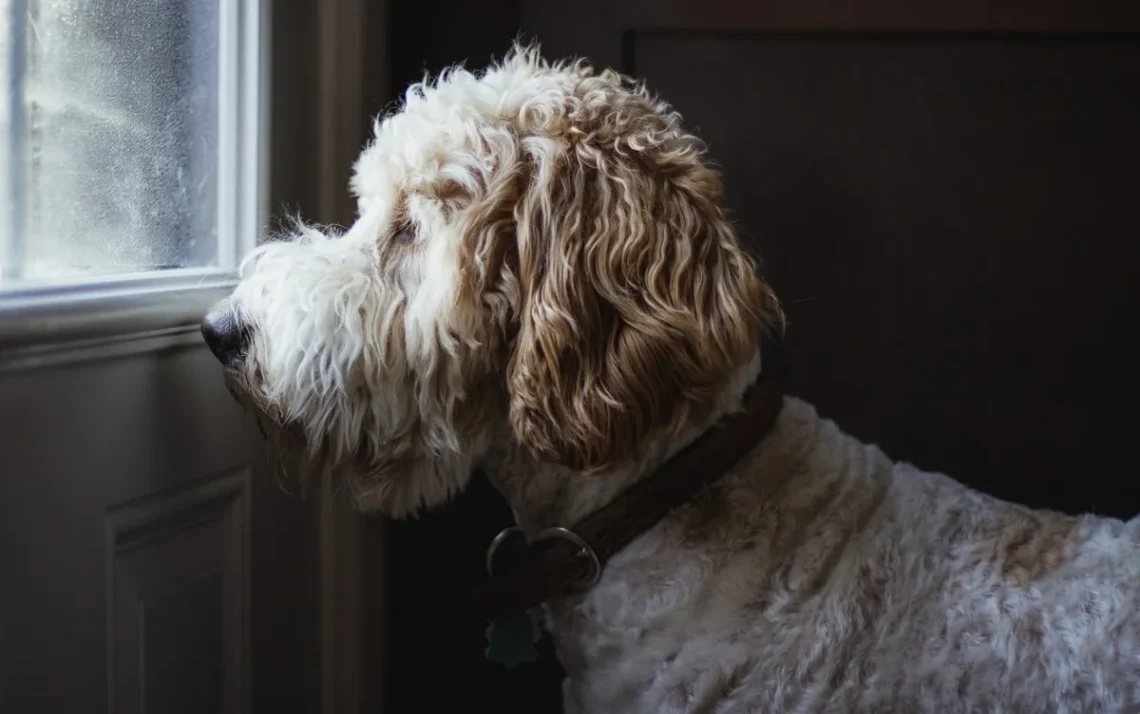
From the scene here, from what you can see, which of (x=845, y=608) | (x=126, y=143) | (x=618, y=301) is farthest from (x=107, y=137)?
(x=845, y=608)

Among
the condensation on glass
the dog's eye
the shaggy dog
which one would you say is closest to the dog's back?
the shaggy dog

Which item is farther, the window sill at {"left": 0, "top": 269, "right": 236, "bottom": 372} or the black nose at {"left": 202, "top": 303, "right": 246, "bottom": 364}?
the black nose at {"left": 202, "top": 303, "right": 246, "bottom": 364}

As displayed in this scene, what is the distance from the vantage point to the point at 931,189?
145 cm

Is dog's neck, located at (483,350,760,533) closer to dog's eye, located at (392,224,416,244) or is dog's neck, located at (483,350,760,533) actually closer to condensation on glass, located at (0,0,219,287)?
dog's eye, located at (392,224,416,244)

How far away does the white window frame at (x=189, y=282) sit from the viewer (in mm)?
Result: 876

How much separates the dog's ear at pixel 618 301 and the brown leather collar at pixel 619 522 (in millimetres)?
54

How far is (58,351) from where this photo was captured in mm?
900

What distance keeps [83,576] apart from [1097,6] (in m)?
1.39

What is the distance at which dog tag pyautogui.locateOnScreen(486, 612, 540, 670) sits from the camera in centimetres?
111

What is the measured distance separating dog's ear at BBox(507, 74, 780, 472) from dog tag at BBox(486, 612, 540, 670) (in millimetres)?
260

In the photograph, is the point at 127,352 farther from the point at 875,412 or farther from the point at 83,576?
the point at 875,412

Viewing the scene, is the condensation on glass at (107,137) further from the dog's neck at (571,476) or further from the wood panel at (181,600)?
the dog's neck at (571,476)

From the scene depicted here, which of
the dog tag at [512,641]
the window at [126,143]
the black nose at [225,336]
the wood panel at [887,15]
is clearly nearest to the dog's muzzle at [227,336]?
the black nose at [225,336]

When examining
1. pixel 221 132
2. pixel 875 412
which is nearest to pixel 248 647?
pixel 221 132
